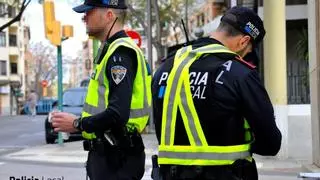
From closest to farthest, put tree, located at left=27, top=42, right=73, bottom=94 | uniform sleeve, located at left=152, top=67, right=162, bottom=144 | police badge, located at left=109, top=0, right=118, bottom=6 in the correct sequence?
1. uniform sleeve, located at left=152, top=67, right=162, bottom=144
2. police badge, located at left=109, top=0, right=118, bottom=6
3. tree, located at left=27, top=42, right=73, bottom=94

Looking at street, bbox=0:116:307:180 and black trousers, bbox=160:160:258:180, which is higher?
black trousers, bbox=160:160:258:180

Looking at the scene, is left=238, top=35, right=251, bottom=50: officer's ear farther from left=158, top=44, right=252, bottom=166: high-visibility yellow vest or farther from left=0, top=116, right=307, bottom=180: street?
left=0, top=116, right=307, bottom=180: street

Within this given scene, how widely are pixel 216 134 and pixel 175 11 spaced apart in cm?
3827

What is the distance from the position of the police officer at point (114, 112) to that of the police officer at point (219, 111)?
0.55m

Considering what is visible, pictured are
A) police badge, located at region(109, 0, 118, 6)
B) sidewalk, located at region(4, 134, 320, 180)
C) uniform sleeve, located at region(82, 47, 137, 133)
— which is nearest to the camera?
uniform sleeve, located at region(82, 47, 137, 133)

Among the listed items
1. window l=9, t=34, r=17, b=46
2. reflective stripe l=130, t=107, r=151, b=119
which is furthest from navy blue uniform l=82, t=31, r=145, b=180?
window l=9, t=34, r=17, b=46

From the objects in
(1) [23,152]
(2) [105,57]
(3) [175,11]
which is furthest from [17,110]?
(2) [105,57]

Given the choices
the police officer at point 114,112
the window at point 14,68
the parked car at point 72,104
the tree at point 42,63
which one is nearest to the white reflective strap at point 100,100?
the police officer at point 114,112

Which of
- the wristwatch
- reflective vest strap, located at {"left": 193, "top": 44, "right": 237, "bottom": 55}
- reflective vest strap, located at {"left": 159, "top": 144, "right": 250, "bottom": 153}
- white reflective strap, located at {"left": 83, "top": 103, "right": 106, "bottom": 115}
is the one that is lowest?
reflective vest strap, located at {"left": 159, "top": 144, "right": 250, "bottom": 153}

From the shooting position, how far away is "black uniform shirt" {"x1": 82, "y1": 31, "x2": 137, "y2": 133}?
3.61 m

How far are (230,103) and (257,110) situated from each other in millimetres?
130

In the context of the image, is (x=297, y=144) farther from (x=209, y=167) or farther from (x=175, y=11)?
(x=175, y=11)

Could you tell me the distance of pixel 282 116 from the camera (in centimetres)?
1248

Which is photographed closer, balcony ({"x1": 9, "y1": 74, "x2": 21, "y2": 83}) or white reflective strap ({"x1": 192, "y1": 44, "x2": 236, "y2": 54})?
white reflective strap ({"x1": 192, "y1": 44, "x2": 236, "y2": 54})
